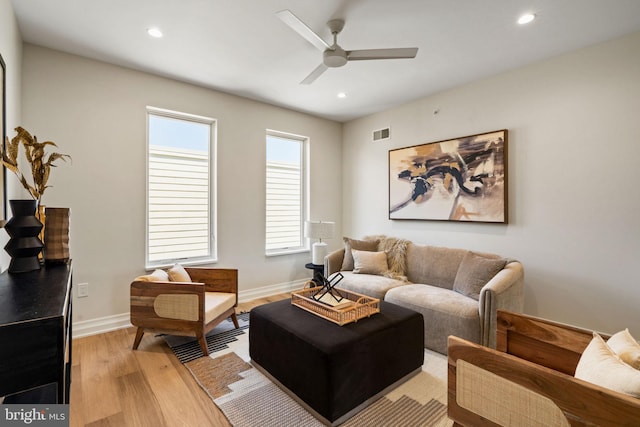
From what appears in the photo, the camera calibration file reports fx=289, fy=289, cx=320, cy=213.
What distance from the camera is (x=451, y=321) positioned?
2574mm

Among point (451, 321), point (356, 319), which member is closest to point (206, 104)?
point (356, 319)

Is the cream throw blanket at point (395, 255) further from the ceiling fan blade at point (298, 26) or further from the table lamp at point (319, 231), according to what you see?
the ceiling fan blade at point (298, 26)

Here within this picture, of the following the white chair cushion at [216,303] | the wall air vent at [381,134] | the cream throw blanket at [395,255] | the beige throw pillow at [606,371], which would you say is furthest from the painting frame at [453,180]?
the white chair cushion at [216,303]

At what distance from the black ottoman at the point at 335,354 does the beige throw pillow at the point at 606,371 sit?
1064 mm

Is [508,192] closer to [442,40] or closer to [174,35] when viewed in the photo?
[442,40]

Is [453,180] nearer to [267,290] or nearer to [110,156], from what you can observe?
[267,290]

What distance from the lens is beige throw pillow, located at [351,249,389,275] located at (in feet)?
12.0

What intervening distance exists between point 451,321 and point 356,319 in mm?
1026

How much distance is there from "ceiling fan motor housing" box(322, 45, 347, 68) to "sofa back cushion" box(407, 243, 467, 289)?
2378 millimetres

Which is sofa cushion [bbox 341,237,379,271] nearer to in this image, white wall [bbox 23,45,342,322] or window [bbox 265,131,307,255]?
window [bbox 265,131,307,255]

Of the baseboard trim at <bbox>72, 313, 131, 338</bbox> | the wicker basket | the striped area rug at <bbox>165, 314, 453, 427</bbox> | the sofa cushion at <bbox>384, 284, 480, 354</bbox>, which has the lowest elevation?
the striped area rug at <bbox>165, 314, 453, 427</bbox>

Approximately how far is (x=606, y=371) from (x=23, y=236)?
9.20 feet

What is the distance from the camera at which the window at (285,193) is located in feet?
14.4

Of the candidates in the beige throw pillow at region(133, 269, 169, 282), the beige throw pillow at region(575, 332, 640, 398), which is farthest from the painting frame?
the beige throw pillow at region(133, 269, 169, 282)
